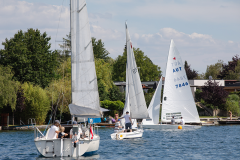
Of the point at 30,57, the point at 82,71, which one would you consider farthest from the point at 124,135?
the point at 30,57

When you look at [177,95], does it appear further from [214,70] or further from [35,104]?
[214,70]

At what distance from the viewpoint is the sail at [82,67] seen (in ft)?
65.5

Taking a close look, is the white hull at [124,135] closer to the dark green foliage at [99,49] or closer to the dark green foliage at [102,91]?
the dark green foliage at [102,91]

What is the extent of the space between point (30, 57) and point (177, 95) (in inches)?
1003

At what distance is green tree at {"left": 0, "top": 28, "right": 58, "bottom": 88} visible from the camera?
177 feet

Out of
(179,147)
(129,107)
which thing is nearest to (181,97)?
(129,107)

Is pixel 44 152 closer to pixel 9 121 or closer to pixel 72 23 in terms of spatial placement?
pixel 72 23

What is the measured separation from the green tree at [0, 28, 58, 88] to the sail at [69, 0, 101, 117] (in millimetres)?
34901

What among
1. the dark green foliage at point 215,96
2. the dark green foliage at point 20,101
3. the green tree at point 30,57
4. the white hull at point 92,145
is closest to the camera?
the white hull at point 92,145

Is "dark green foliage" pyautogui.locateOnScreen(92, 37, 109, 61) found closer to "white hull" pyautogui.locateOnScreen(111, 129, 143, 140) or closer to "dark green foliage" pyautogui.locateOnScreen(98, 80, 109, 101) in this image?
"dark green foliage" pyautogui.locateOnScreen(98, 80, 109, 101)

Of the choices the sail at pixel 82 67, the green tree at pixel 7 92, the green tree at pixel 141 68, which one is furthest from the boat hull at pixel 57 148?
the green tree at pixel 141 68

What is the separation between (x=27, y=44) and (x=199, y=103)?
1330 inches

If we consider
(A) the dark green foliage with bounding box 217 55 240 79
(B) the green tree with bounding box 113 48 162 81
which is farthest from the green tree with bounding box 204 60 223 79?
(B) the green tree with bounding box 113 48 162 81

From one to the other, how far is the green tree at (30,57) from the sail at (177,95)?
22566 mm
